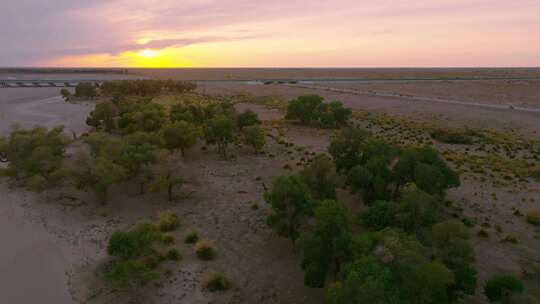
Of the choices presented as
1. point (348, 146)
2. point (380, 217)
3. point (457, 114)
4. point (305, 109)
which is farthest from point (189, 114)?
point (457, 114)

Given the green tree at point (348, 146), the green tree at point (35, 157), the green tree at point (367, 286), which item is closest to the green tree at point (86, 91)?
the green tree at point (35, 157)

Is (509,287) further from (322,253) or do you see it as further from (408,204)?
(322,253)

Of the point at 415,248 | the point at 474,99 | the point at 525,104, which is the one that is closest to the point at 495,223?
the point at 415,248

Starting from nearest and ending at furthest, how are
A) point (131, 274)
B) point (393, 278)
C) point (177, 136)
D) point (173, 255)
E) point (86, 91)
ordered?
point (393, 278)
point (131, 274)
point (173, 255)
point (177, 136)
point (86, 91)

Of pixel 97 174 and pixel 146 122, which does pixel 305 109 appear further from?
pixel 97 174

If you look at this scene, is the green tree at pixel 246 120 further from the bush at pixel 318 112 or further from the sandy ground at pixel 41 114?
the sandy ground at pixel 41 114

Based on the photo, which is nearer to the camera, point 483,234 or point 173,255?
point 173,255
